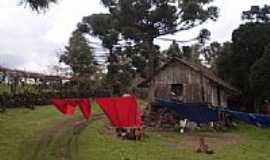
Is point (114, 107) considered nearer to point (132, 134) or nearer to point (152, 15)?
point (132, 134)

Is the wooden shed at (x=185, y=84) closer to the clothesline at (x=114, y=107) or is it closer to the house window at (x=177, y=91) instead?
the house window at (x=177, y=91)

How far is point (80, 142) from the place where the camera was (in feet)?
64.1

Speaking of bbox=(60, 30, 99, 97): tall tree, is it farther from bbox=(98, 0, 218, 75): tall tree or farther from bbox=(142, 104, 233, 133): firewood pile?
bbox=(142, 104, 233, 133): firewood pile

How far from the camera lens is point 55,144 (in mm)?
18547

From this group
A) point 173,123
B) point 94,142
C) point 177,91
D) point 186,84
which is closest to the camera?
point 94,142

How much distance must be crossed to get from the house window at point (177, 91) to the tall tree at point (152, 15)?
22.9 ft

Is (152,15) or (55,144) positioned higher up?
(152,15)

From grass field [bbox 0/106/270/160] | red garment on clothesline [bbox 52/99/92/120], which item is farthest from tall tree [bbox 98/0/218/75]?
red garment on clothesline [bbox 52/99/92/120]

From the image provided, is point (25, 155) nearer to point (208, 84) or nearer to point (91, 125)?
point (91, 125)

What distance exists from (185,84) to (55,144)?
1574cm

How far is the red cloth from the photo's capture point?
1905 cm

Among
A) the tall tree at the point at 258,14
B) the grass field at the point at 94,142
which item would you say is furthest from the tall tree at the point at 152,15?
the grass field at the point at 94,142

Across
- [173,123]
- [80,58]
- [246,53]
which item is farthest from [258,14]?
[80,58]

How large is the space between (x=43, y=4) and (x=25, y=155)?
5332 mm
